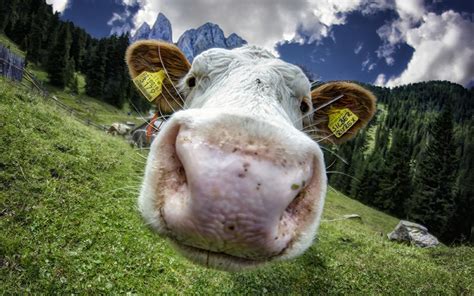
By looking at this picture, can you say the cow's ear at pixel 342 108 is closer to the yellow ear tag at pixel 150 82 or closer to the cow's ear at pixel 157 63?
the cow's ear at pixel 157 63

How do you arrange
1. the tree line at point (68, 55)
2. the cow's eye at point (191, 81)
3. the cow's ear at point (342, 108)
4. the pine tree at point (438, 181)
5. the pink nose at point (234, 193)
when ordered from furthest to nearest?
1. the tree line at point (68, 55)
2. the pine tree at point (438, 181)
3. the cow's ear at point (342, 108)
4. the cow's eye at point (191, 81)
5. the pink nose at point (234, 193)

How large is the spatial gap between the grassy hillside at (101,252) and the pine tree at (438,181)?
3397 cm

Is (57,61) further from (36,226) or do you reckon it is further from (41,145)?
(36,226)

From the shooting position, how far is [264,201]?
60.4 inches

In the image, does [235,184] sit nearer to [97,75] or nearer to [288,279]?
[288,279]

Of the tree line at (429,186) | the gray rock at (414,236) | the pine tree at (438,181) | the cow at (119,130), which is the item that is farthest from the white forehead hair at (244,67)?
the pine tree at (438,181)

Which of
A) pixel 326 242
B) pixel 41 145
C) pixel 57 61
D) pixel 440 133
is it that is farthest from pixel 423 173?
pixel 57 61

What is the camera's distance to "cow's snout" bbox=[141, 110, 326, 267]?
152 cm

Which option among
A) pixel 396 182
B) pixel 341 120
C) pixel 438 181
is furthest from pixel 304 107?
pixel 396 182

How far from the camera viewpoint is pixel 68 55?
56594 mm

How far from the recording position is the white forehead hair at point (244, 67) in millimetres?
3416

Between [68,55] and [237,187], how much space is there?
6555 cm

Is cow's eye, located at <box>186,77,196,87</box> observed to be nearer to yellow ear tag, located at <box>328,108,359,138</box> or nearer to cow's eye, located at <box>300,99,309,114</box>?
cow's eye, located at <box>300,99,309,114</box>

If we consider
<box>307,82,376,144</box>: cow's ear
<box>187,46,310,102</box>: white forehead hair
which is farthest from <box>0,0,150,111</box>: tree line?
<box>187,46,310,102</box>: white forehead hair
